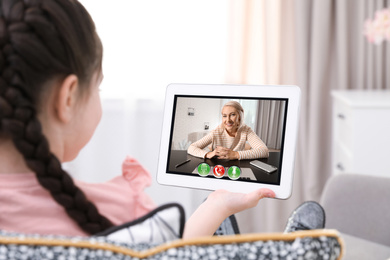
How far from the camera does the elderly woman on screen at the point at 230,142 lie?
2.68 feet

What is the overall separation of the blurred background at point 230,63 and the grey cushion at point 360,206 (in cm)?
98

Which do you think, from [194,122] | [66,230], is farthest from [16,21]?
[194,122]

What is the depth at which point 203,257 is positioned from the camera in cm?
44

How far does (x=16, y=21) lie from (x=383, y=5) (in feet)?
7.70

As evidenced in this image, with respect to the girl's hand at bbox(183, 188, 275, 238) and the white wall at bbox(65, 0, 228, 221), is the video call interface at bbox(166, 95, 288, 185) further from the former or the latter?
the white wall at bbox(65, 0, 228, 221)

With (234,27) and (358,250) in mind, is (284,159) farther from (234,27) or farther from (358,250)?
(234,27)

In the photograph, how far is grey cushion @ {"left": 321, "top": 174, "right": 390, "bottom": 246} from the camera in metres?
1.49

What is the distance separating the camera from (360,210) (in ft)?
4.98

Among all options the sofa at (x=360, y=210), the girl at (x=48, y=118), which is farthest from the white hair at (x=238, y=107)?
the sofa at (x=360, y=210)

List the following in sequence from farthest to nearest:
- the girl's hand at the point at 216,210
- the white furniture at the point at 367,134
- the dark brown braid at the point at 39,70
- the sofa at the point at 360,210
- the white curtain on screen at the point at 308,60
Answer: the white curtain on screen at the point at 308,60
the white furniture at the point at 367,134
the sofa at the point at 360,210
the girl's hand at the point at 216,210
the dark brown braid at the point at 39,70

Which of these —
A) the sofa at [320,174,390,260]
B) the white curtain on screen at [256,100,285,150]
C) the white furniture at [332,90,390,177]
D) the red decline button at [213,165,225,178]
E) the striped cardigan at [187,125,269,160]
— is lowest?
the sofa at [320,174,390,260]

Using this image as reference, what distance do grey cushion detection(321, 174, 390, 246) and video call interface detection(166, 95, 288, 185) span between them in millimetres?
831

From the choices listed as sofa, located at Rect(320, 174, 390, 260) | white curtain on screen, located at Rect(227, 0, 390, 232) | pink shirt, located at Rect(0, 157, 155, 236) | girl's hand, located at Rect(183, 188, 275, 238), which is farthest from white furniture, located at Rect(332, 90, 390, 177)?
pink shirt, located at Rect(0, 157, 155, 236)

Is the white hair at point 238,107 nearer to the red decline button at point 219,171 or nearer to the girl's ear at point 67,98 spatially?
the red decline button at point 219,171
